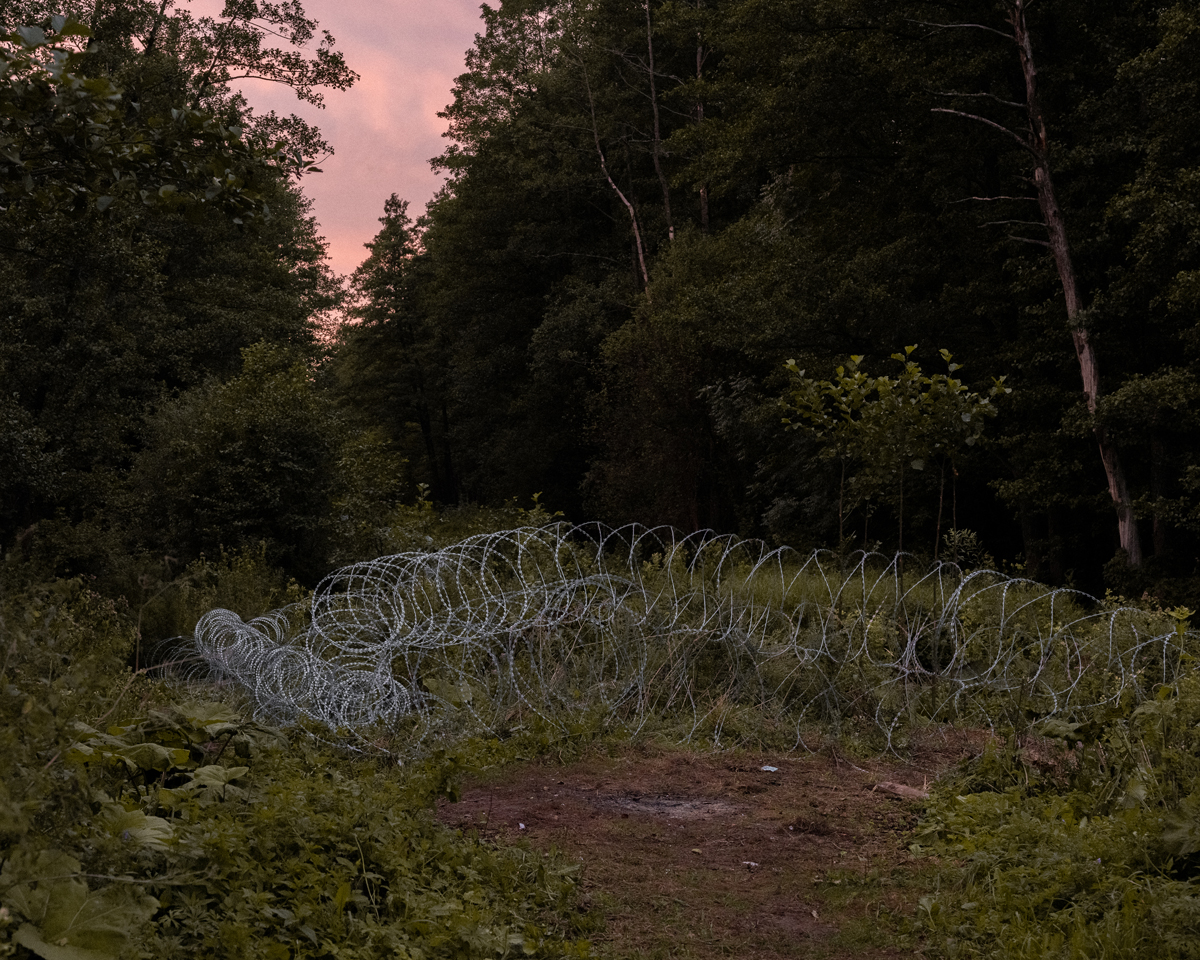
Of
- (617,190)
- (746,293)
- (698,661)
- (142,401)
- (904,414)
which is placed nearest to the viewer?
(698,661)

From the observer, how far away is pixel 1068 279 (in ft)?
45.5

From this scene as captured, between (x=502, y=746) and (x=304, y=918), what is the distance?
12.2 feet

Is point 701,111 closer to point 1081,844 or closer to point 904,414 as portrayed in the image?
point 904,414

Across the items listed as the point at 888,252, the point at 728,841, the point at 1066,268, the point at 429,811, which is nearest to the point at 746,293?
the point at 888,252

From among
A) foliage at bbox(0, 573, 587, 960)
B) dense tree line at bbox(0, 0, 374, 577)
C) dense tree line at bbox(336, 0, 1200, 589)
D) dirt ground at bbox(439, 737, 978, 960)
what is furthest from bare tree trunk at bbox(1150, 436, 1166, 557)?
dense tree line at bbox(0, 0, 374, 577)

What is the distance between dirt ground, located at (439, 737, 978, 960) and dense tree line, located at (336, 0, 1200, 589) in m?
7.23

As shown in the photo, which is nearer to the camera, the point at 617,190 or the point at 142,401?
the point at 142,401

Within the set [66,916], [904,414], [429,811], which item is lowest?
[429,811]

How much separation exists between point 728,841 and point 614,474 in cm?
1892

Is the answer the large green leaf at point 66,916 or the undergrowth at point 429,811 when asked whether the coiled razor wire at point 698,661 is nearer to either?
the undergrowth at point 429,811

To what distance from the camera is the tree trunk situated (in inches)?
526

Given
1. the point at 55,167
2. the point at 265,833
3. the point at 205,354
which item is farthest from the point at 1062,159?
the point at 205,354

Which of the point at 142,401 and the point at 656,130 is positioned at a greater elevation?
the point at 656,130

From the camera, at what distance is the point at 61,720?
9.86 feet
